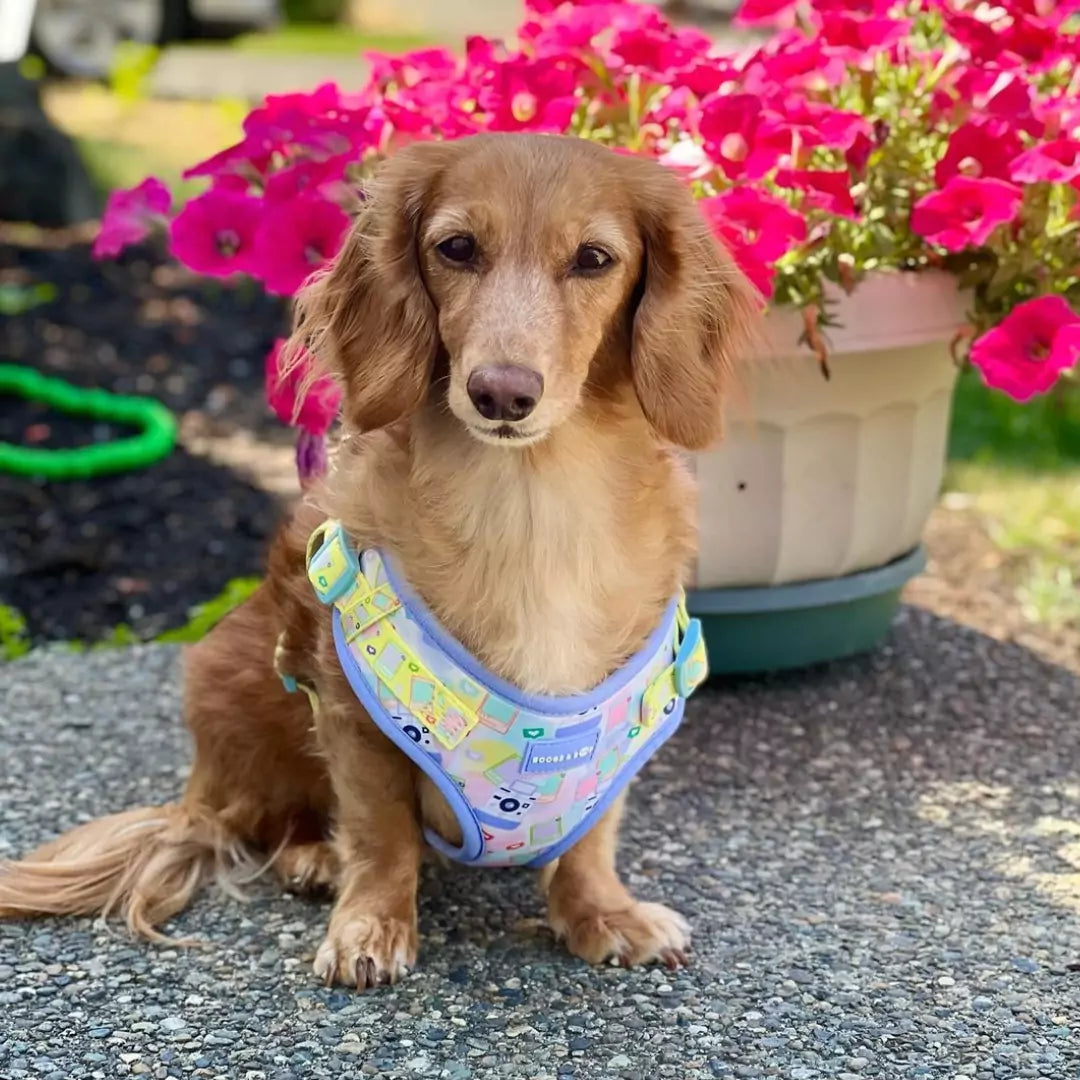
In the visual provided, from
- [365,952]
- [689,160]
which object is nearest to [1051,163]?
[689,160]

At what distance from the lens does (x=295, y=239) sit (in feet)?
9.78

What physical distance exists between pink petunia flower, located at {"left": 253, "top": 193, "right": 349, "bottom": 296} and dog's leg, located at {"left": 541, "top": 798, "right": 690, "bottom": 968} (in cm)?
113

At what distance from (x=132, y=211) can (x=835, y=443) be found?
1528mm

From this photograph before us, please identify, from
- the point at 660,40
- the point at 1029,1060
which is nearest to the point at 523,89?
the point at 660,40

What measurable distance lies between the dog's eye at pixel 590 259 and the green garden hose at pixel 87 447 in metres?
3.17

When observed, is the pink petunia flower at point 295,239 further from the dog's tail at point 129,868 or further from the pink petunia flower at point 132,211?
the dog's tail at point 129,868

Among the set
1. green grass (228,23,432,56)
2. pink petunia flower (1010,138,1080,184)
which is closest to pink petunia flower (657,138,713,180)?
pink petunia flower (1010,138,1080,184)

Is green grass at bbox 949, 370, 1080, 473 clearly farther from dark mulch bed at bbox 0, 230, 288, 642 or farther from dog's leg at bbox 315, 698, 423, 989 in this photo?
dog's leg at bbox 315, 698, 423, 989

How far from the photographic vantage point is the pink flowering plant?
3.00 metres

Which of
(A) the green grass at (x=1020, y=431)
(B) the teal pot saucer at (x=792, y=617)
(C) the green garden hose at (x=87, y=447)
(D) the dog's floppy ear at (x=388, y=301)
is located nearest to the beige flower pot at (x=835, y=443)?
(B) the teal pot saucer at (x=792, y=617)

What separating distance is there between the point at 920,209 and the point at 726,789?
119cm

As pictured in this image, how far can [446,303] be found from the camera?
2352mm

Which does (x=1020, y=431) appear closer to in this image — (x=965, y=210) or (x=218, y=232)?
(x=965, y=210)

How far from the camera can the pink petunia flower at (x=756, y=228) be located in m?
2.94
